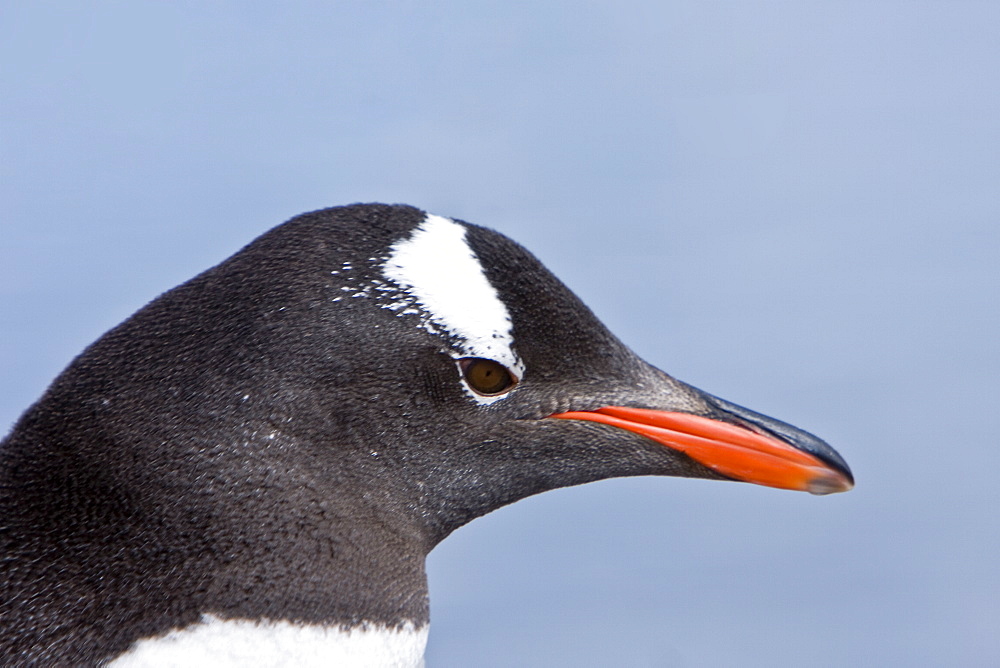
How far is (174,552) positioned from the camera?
1.68 metres

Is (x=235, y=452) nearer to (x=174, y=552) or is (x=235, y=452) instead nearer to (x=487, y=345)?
(x=174, y=552)

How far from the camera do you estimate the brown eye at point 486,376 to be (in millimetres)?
1830

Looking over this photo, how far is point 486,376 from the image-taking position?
186cm

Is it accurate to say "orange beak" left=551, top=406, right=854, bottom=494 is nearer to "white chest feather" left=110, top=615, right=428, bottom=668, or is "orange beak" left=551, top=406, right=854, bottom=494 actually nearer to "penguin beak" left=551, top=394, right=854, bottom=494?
"penguin beak" left=551, top=394, right=854, bottom=494

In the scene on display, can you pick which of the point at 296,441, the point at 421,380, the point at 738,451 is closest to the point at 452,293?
the point at 421,380

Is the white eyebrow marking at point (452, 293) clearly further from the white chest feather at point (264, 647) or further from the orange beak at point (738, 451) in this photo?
the white chest feather at point (264, 647)

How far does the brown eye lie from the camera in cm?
183

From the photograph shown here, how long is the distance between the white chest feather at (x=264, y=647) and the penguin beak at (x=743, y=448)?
49 centimetres

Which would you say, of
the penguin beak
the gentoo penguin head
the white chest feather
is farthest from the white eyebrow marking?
the white chest feather

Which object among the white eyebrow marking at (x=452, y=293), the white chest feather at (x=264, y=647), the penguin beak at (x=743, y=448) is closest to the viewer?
the white chest feather at (x=264, y=647)

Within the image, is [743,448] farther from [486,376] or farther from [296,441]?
[296,441]

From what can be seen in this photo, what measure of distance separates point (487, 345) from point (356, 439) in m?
0.23

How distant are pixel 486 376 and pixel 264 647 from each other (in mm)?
491

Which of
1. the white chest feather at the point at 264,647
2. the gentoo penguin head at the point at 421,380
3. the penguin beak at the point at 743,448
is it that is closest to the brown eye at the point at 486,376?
the gentoo penguin head at the point at 421,380
